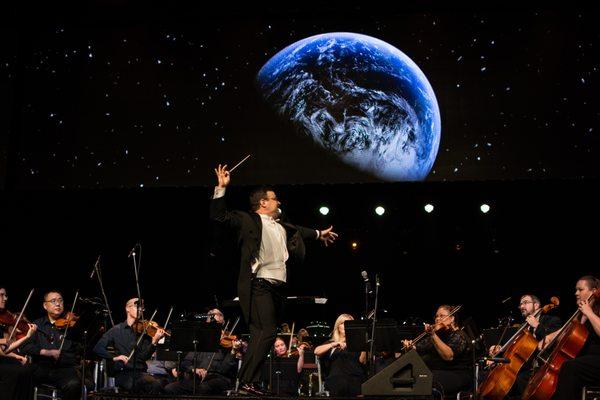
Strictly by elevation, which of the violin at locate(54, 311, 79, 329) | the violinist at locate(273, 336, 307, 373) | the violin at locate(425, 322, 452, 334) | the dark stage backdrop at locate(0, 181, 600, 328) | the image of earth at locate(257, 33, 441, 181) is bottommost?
the violinist at locate(273, 336, 307, 373)

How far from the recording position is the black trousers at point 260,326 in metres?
5.74

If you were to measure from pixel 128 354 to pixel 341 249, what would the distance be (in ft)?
15.9

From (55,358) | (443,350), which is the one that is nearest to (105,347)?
(55,358)

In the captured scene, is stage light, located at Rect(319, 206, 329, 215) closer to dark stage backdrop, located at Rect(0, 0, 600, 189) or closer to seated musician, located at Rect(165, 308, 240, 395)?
A: dark stage backdrop, located at Rect(0, 0, 600, 189)

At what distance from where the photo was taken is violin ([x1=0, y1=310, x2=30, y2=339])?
748 cm

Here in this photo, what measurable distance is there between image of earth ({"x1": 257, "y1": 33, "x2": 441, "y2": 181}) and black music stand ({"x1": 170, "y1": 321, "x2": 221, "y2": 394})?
3698 millimetres

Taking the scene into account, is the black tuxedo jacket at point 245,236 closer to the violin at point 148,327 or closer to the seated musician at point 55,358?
the seated musician at point 55,358

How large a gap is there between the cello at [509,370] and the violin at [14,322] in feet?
14.3

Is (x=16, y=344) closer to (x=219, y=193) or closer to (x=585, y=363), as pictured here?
(x=219, y=193)

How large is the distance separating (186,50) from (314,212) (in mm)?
3120

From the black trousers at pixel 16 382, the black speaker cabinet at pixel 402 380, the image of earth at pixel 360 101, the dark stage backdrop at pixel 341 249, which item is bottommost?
Result: the black trousers at pixel 16 382

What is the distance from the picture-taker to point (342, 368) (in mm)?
8492

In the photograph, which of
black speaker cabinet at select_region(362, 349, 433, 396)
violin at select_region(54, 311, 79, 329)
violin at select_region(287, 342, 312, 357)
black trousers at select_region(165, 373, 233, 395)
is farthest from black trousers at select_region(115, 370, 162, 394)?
black speaker cabinet at select_region(362, 349, 433, 396)

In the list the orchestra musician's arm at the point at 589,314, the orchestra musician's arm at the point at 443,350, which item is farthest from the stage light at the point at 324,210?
→ the orchestra musician's arm at the point at 589,314
